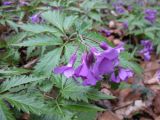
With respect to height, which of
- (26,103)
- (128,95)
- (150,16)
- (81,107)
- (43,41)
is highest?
(43,41)

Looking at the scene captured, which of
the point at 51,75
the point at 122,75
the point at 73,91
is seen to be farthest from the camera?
the point at 122,75

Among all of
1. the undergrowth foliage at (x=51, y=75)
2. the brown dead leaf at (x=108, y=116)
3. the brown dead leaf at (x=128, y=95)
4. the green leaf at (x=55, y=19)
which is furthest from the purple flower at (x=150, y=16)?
the green leaf at (x=55, y=19)

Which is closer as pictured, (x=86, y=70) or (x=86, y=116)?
(x=86, y=70)

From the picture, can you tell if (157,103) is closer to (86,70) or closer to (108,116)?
(108,116)

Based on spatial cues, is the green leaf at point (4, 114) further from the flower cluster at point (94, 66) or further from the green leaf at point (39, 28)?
the green leaf at point (39, 28)

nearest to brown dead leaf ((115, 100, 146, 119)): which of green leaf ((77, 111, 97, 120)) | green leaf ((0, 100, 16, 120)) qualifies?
green leaf ((77, 111, 97, 120))

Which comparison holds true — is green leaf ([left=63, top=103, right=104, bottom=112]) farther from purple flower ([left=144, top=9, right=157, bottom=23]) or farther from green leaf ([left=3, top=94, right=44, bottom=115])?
purple flower ([left=144, top=9, right=157, bottom=23])

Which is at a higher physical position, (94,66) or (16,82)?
(94,66)

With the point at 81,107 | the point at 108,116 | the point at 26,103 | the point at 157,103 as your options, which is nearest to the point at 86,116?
the point at 81,107

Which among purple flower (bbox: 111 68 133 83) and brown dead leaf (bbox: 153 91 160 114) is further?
brown dead leaf (bbox: 153 91 160 114)
